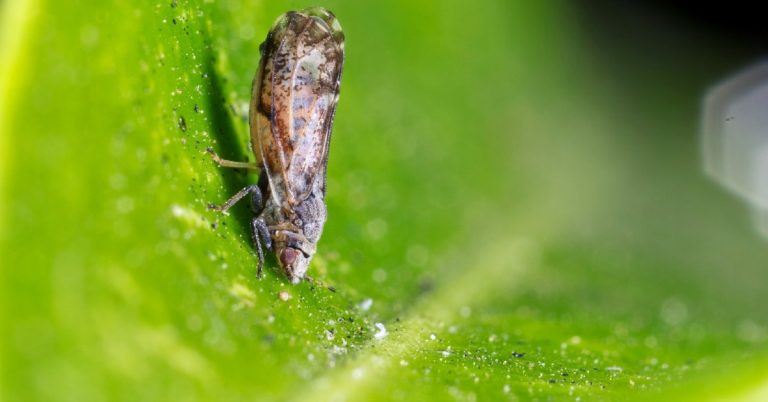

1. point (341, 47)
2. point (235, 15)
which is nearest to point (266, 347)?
point (341, 47)

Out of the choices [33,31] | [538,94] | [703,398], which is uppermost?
[538,94]

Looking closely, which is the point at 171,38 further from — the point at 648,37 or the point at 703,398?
the point at 648,37

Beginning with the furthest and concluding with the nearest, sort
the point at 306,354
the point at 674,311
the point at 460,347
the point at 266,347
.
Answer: the point at 674,311
the point at 460,347
the point at 306,354
the point at 266,347

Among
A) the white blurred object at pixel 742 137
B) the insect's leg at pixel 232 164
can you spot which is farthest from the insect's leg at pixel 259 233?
the white blurred object at pixel 742 137

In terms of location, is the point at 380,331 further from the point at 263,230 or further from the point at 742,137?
the point at 742,137

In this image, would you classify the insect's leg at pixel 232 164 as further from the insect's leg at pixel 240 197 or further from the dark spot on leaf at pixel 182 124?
the dark spot on leaf at pixel 182 124

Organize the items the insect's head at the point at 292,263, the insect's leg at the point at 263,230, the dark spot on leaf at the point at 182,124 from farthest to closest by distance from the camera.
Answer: the insect's leg at the point at 263,230 → the insect's head at the point at 292,263 → the dark spot on leaf at the point at 182,124

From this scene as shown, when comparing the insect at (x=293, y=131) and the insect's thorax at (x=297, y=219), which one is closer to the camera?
the insect at (x=293, y=131)
